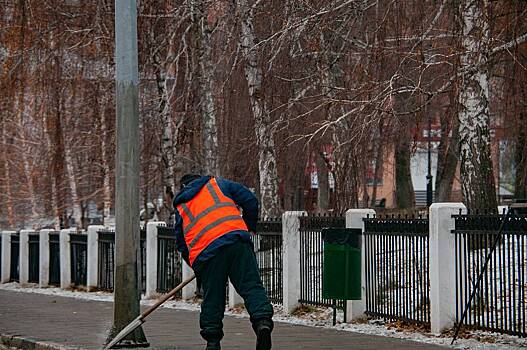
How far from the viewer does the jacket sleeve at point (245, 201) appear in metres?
10.6

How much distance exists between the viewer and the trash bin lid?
46.1 feet

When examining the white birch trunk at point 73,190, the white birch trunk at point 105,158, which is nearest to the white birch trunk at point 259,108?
the white birch trunk at point 105,158

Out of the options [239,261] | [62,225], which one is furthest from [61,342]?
[62,225]

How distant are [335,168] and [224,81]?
4.07m

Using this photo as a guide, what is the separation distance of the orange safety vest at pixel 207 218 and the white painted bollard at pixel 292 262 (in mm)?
5383

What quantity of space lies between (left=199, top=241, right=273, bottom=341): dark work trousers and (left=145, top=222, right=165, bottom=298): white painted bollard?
9.54 m

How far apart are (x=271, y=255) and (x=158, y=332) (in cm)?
326

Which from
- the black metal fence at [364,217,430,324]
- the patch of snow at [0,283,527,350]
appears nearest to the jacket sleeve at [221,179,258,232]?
the patch of snow at [0,283,527,350]

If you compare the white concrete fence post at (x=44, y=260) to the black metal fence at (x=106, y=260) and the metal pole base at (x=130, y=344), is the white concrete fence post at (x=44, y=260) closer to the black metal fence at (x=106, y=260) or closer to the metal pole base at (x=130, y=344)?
the black metal fence at (x=106, y=260)

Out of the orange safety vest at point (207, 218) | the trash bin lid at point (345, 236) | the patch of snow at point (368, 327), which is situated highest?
the orange safety vest at point (207, 218)

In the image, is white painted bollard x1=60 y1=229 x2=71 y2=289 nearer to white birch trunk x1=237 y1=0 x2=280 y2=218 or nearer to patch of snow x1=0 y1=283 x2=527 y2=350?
patch of snow x1=0 y1=283 x2=527 y2=350

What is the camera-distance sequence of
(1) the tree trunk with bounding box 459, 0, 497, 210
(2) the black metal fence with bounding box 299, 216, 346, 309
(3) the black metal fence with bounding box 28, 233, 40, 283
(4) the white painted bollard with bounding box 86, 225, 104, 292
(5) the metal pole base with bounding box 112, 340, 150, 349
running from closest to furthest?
1. (5) the metal pole base with bounding box 112, 340, 150, 349
2. (2) the black metal fence with bounding box 299, 216, 346, 309
3. (1) the tree trunk with bounding box 459, 0, 497, 210
4. (4) the white painted bollard with bounding box 86, 225, 104, 292
5. (3) the black metal fence with bounding box 28, 233, 40, 283

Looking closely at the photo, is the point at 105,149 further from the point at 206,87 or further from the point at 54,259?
the point at 206,87

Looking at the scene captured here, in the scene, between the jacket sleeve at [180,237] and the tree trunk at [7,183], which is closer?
the jacket sleeve at [180,237]
